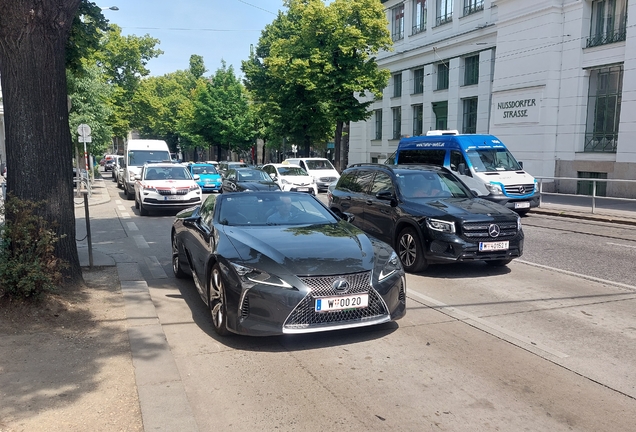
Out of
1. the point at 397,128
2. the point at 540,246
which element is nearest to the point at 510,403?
the point at 540,246

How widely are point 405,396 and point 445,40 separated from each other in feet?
101

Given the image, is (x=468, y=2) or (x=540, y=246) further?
(x=468, y=2)

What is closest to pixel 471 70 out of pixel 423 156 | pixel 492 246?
pixel 423 156

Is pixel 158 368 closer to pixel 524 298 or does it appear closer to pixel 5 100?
pixel 5 100

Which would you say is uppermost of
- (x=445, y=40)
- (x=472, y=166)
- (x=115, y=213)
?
(x=445, y=40)

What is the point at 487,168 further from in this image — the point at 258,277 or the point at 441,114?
the point at 441,114

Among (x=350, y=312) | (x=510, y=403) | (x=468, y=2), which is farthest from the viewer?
(x=468, y=2)

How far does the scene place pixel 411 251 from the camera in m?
8.68

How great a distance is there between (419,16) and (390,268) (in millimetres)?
33130

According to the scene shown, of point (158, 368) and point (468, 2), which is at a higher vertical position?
point (468, 2)

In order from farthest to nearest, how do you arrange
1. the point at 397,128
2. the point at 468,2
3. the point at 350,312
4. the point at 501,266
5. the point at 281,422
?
the point at 397,128, the point at 468,2, the point at 501,266, the point at 350,312, the point at 281,422

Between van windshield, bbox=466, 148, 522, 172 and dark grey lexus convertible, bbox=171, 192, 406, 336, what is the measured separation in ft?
37.4

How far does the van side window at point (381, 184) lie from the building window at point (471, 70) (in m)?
22.1

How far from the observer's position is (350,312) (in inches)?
202
